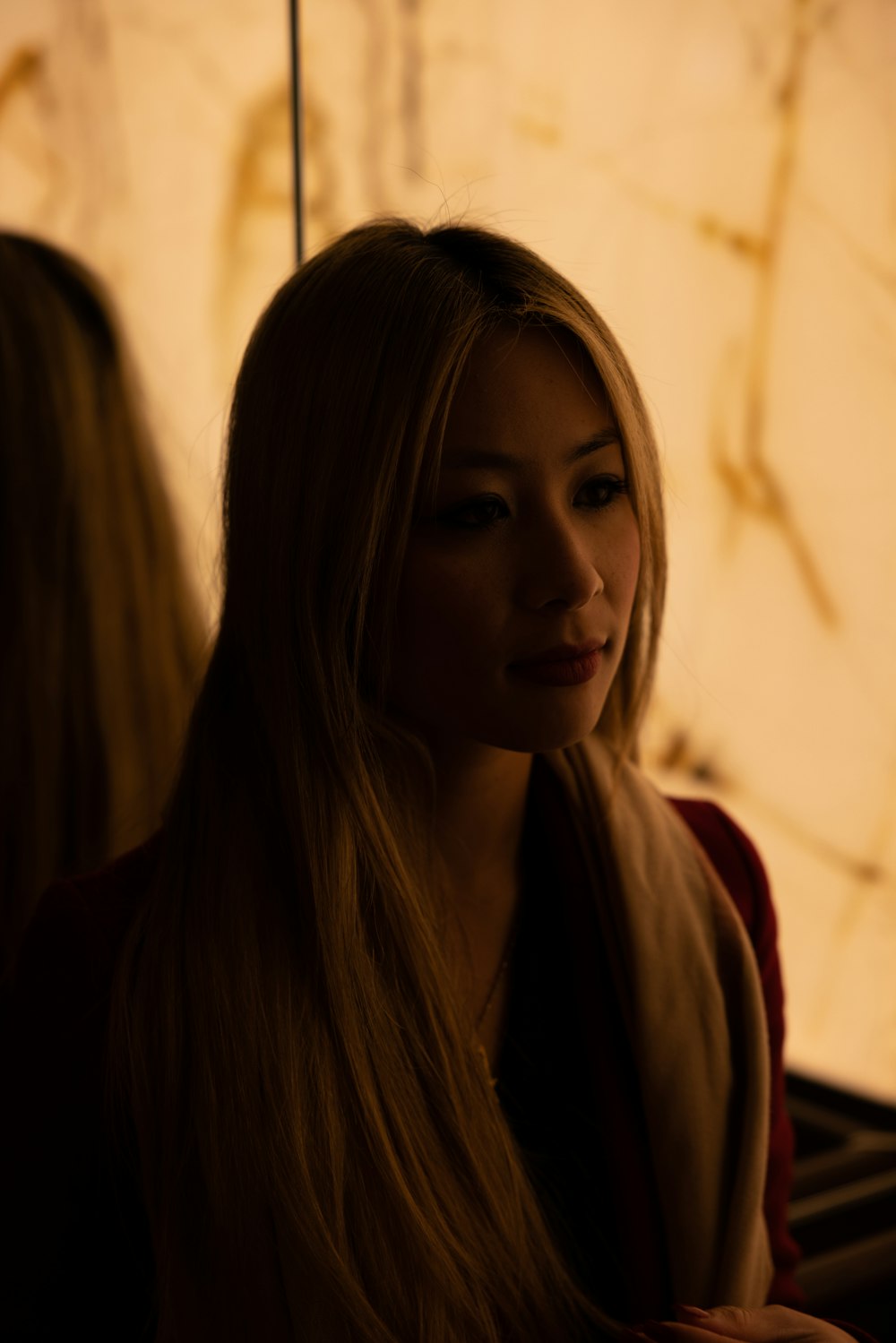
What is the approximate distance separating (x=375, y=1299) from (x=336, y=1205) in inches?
2.3

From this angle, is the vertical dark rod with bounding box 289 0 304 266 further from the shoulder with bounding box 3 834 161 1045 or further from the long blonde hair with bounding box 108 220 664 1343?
the shoulder with bounding box 3 834 161 1045

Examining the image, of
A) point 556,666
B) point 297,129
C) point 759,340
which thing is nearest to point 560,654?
point 556,666

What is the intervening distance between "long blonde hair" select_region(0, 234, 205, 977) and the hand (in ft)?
2.13

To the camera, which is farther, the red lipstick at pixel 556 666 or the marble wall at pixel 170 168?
the marble wall at pixel 170 168

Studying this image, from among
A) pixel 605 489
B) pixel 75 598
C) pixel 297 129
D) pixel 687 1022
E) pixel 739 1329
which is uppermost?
pixel 297 129

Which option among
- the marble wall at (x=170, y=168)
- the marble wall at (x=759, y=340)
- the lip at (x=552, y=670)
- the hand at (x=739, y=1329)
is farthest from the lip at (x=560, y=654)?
the marble wall at (x=170, y=168)

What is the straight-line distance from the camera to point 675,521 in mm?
1326

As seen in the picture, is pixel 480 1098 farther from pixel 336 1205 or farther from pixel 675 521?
pixel 675 521

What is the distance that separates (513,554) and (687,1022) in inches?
13.9

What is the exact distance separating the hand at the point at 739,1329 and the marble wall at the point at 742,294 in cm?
A: 55

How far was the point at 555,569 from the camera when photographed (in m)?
0.75

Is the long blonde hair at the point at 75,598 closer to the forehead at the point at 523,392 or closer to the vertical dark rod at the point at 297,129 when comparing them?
the vertical dark rod at the point at 297,129

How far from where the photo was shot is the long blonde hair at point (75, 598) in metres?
1.24

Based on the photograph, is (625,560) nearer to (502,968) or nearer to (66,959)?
(502,968)
